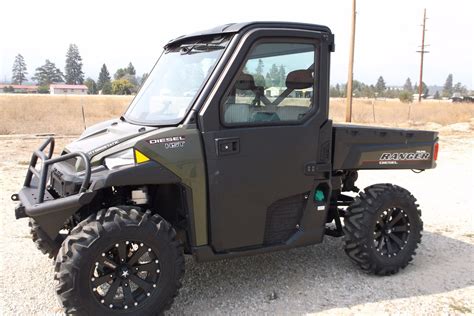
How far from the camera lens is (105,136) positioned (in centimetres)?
418

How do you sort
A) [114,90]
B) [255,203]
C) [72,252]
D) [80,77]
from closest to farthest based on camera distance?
[72,252] → [255,203] → [114,90] → [80,77]

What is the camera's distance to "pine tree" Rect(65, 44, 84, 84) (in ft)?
367

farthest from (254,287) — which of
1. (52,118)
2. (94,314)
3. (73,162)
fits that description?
(52,118)

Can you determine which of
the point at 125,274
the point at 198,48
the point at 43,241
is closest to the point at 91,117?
the point at 43,241

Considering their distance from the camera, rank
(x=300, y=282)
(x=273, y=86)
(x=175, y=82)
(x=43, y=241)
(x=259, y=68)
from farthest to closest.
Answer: (x=300, y=282), (x=43, y=241), (x=175, y=82), (x=273, y=86), (x=259, y=68)

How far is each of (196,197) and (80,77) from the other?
118m

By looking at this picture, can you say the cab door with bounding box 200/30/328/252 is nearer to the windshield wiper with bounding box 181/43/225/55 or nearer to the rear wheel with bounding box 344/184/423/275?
the windshield wiper with bounding box 181/43/225/55

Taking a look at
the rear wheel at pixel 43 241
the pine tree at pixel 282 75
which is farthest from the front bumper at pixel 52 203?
the pine tree at pixel 282 75

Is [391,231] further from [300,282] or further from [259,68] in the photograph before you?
[259,68]

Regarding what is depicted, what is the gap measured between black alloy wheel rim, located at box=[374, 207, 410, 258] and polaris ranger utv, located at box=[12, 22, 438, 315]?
10 centimetres

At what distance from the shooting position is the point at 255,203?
13.3 feet

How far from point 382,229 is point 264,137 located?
5.81 ft

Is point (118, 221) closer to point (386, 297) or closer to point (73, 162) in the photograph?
point (73, 162)

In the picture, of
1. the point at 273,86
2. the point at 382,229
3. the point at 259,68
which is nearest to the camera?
the point at 259,68
